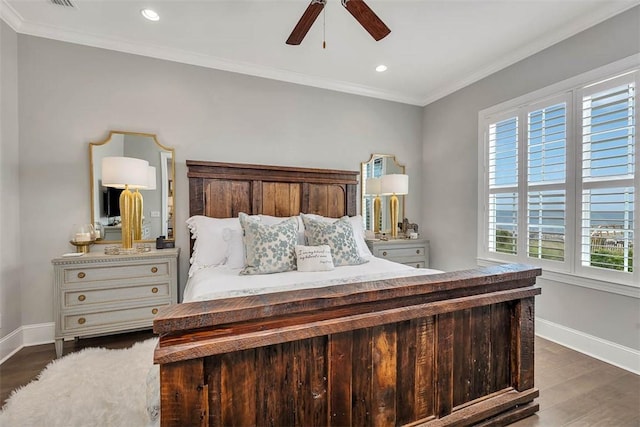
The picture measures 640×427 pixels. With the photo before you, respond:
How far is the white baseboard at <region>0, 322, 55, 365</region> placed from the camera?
7.87 feet

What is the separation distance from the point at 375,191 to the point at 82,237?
10.7 ft

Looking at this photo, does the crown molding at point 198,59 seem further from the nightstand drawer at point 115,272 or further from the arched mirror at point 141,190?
the nightstand drawer at point 115,272

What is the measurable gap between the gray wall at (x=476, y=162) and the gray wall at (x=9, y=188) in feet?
15.2

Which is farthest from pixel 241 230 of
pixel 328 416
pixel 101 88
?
pixel 101 88

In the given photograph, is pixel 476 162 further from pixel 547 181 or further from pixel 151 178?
pixel 151 178

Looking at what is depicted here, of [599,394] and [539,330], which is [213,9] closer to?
[599,394]

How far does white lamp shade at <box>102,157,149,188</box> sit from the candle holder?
460mm

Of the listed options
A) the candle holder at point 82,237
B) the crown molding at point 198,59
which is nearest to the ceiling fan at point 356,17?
the crown molding at point 198,59

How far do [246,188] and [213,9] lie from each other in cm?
166

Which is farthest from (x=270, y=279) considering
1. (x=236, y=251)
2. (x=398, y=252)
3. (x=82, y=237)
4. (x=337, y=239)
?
(x=398, y=252)

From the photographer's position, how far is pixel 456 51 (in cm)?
298

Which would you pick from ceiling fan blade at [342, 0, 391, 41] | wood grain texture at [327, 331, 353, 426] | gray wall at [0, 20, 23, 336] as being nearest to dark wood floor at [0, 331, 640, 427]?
gray wall at [0, 20, 23, 336]

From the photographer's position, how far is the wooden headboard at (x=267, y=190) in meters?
3.08

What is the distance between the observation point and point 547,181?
2.76m
